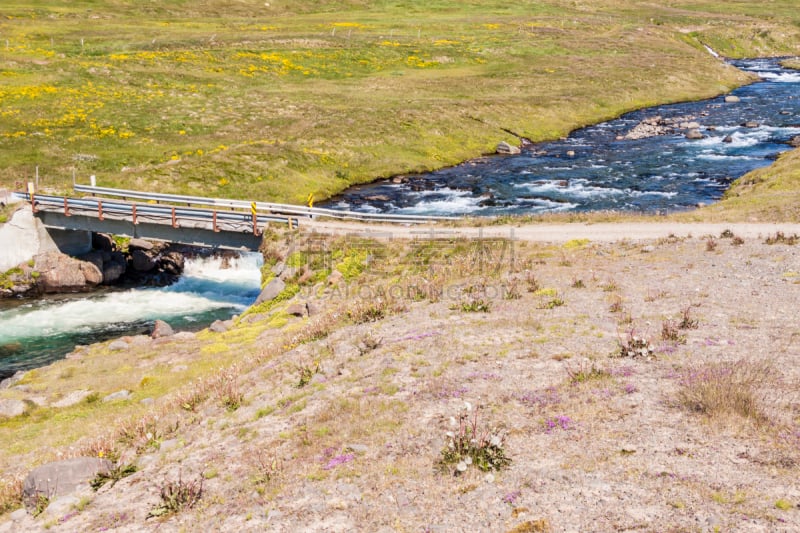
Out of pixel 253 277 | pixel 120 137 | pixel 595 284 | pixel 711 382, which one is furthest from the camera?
pixel 120 137

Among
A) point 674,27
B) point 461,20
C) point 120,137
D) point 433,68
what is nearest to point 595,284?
point 120,137

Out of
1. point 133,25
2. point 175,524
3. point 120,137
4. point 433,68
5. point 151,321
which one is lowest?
point 151,321

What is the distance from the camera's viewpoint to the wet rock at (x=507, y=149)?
6850 cm

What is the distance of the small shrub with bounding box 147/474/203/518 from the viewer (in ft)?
39.8

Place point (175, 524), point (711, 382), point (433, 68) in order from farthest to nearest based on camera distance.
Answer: point (433, 68), point (711, 382), point (175, 524)

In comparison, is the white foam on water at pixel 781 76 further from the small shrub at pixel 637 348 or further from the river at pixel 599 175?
the small shrub at pixel 637 348

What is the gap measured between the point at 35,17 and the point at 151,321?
106 meters

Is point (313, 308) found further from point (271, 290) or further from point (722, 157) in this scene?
point (722, 157)

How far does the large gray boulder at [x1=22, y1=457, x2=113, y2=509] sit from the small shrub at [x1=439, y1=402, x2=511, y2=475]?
7.37 meters

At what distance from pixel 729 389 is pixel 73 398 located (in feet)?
67.6

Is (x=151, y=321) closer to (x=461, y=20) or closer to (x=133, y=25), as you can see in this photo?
(x=133, y=25)

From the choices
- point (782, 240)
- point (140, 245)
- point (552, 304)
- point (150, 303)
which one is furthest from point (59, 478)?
point (140, 245)

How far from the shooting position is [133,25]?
392ft

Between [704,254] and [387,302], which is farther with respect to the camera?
[704,254]
